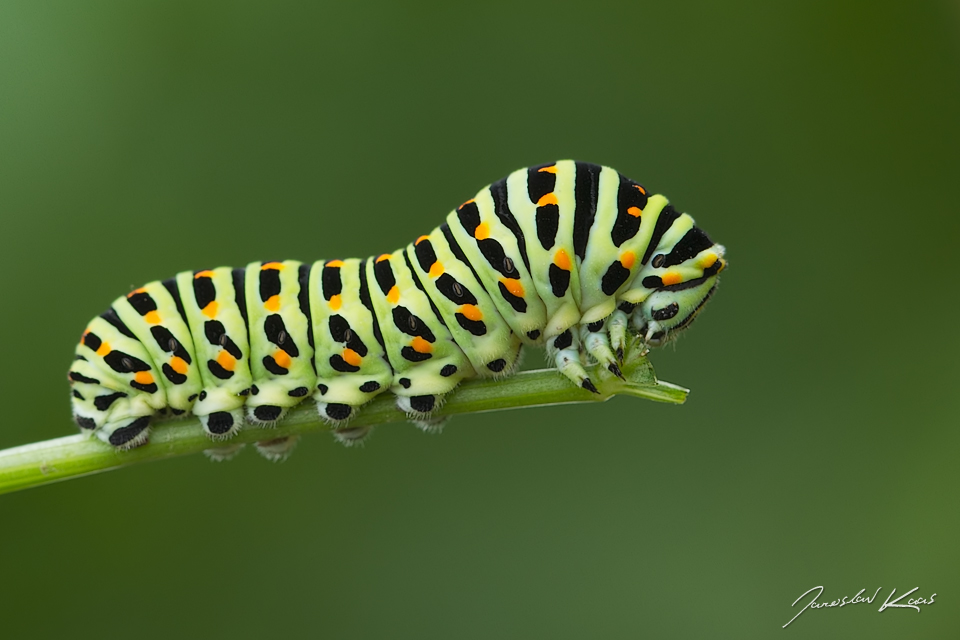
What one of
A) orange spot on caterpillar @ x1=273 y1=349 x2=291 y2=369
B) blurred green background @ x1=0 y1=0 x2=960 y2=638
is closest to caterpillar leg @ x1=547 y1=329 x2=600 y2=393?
orange spot on caterpillar @ x1=273 y1=349 x2=291 y2=369

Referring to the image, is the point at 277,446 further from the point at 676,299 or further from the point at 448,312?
the point at 676,299

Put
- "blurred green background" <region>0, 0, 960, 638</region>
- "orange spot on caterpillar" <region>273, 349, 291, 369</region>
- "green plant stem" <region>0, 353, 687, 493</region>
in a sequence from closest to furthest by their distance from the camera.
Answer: "green plant stem" <region>0, 353, 687, 493</region>, "orange spot on caterpillar" <region>273, 349, 291, 369</region>, "blurred green background" <region>0, 0, 960, 638</region>

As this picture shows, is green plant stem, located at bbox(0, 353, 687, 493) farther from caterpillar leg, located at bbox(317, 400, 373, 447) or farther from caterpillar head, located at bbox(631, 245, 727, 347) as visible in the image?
caterpillar head, located at bbox(631, 245, 727, 347)

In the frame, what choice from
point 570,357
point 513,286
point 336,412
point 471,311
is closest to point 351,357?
point 336,412

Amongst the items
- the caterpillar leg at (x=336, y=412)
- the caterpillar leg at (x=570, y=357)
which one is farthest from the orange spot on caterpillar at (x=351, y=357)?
the caterpillar leg at (x=570, y=357)

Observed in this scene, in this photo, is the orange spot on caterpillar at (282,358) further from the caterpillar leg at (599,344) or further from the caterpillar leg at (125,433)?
the caterpillar leg at (599,344)
